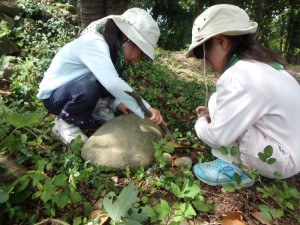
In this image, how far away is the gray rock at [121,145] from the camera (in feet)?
7.27

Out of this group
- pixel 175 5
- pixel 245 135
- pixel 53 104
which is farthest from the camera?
pixel 175 5

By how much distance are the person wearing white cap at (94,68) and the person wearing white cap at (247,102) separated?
50 cm

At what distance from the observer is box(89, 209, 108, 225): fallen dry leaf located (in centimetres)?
168

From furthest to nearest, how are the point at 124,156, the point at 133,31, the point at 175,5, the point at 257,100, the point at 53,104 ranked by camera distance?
1. the point at 175,5
2. the point at 53,104
3. the point at 133,31
4. the point at 124,156
5. the point at 257,100

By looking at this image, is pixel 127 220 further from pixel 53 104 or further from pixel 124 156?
pixel 53 104

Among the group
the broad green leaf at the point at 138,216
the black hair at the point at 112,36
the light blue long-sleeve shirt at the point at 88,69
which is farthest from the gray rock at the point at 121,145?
the broad green leaf at the point at 138,216

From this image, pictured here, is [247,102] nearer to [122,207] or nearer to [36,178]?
[122,207]

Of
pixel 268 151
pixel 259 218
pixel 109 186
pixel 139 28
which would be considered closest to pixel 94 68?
pixel 139 28

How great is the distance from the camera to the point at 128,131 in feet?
8.01

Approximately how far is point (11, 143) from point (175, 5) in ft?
35.9

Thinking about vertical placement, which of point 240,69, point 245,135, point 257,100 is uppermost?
point 240,69

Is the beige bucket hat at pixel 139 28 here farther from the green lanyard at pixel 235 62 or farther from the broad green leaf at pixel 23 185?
the broad green leaf at pixel 23 185

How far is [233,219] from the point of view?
1.88 metres

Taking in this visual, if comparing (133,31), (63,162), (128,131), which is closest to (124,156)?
(128,131)
